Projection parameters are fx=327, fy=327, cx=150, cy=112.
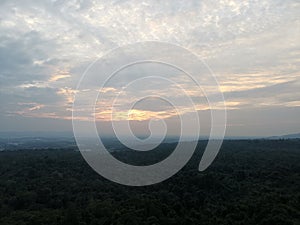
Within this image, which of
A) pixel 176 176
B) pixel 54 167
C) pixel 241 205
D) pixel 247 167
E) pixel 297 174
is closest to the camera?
pixel 241 205

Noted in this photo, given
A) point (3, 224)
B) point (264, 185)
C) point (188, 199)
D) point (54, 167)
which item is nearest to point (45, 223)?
point (3, 224)

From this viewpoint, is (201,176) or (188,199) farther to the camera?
(201,176)

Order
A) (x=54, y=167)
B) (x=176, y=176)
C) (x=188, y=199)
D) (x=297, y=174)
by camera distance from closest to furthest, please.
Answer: (x=188, y=199)
(x=297, y=174)
(x=176, y=176)
(x=54, y=167)

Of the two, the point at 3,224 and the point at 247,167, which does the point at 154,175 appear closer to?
the point at 247,167

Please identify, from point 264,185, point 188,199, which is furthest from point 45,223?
point 264,185

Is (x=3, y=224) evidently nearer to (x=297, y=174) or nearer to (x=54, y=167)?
(x=54, y=167)

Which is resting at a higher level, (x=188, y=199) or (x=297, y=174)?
(x=297, y=174)
